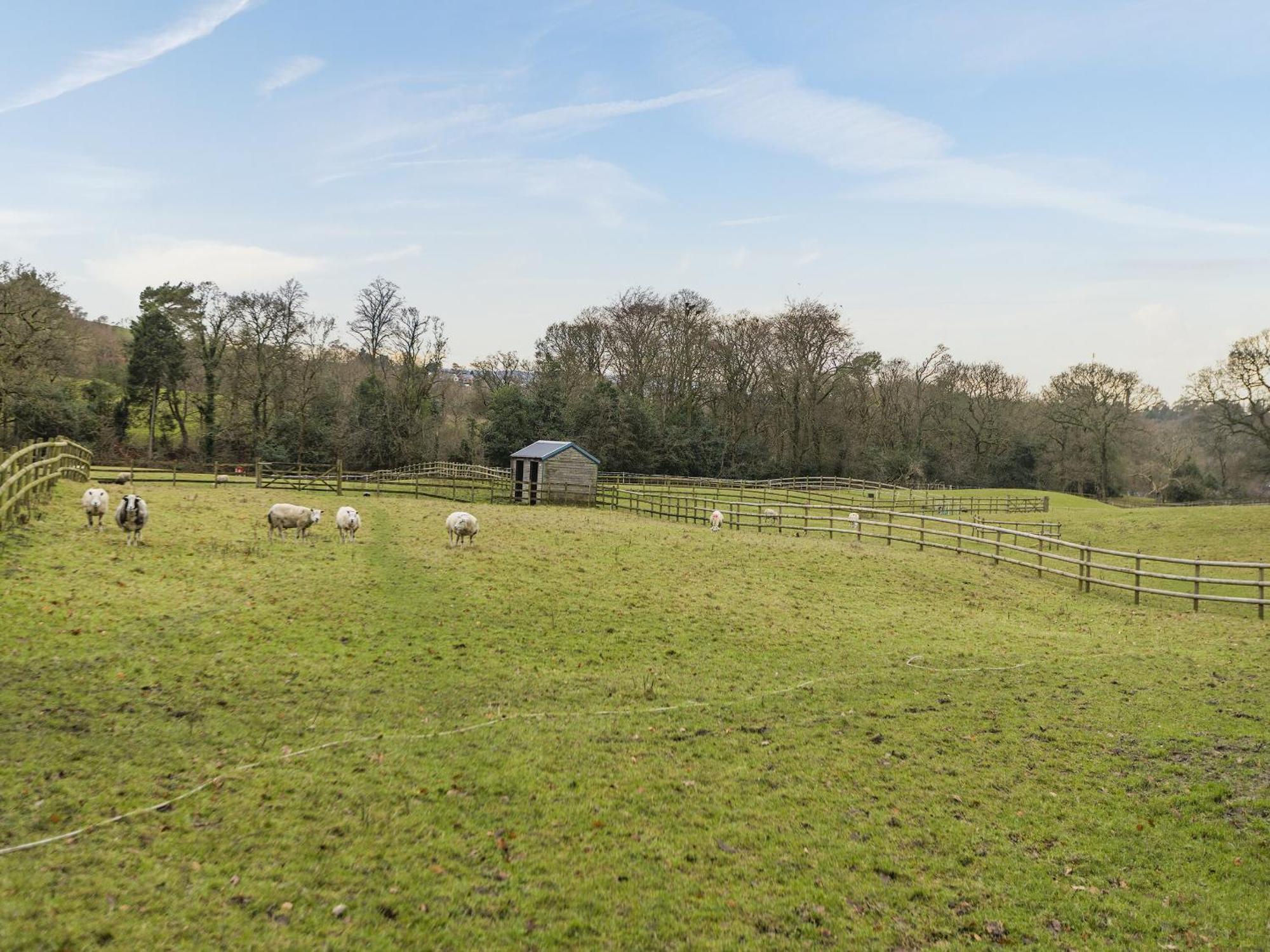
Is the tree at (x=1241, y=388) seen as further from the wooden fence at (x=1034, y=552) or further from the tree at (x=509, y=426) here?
Answer: the tree at (x=509, y=426)

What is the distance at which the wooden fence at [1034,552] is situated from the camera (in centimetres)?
1541

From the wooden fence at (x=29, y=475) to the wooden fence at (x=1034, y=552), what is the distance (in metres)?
18.2

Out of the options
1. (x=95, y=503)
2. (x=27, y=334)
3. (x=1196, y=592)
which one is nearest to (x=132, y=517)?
(x=95, y=503)

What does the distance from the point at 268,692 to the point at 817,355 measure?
5437 centimetres

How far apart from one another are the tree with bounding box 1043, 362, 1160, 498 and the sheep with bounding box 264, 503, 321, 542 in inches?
2406

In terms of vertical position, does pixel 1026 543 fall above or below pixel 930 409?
below

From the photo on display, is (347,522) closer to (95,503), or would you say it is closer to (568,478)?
(95,503)

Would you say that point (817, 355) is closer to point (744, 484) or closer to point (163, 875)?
point (744, 484)

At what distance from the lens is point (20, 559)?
10.9 metres

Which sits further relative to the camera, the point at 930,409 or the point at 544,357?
the point at 930,409

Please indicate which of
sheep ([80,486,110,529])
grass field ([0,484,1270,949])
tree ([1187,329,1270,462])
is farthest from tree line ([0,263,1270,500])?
grass field ([0,484,1270,949])

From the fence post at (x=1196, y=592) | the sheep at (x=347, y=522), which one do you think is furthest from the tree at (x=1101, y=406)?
the sheep at (x=347, y=522)

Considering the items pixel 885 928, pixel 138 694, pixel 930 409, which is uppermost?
pixel 930 409

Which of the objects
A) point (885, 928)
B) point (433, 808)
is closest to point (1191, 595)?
point (885, 928)
